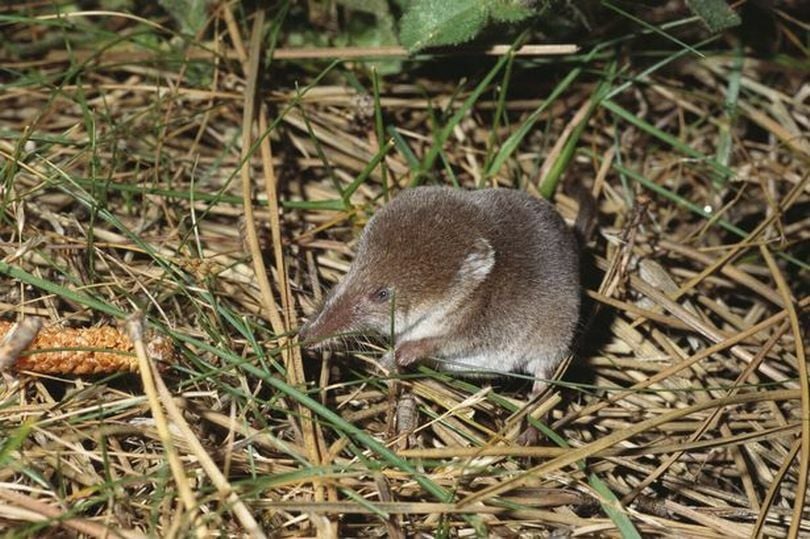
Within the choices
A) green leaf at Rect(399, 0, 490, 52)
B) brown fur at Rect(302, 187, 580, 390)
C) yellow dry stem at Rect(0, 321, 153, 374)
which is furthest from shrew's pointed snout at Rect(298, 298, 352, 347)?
green leaf at Rect(399, 0, 490, 52)

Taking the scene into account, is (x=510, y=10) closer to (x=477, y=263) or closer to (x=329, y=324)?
(x=477, y=263)

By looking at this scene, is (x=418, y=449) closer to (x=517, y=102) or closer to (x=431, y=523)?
(x=431, y=523)

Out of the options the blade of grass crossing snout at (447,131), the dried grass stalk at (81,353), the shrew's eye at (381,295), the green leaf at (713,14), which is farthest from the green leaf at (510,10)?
the dried grass stalk at (81,353)

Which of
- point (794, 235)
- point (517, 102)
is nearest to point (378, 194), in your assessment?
point (517, 102)

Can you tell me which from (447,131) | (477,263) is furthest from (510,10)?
(477,263)

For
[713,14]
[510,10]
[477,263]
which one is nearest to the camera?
[477,263]

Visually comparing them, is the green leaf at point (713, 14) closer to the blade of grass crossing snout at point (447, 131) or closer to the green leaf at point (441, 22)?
the blade of grass crossing snout at point (447, 131)

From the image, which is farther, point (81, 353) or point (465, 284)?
point (465, 284)

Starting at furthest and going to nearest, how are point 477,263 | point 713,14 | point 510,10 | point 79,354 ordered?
point 713,14
point 510,10
point 477,263
point 79,354
